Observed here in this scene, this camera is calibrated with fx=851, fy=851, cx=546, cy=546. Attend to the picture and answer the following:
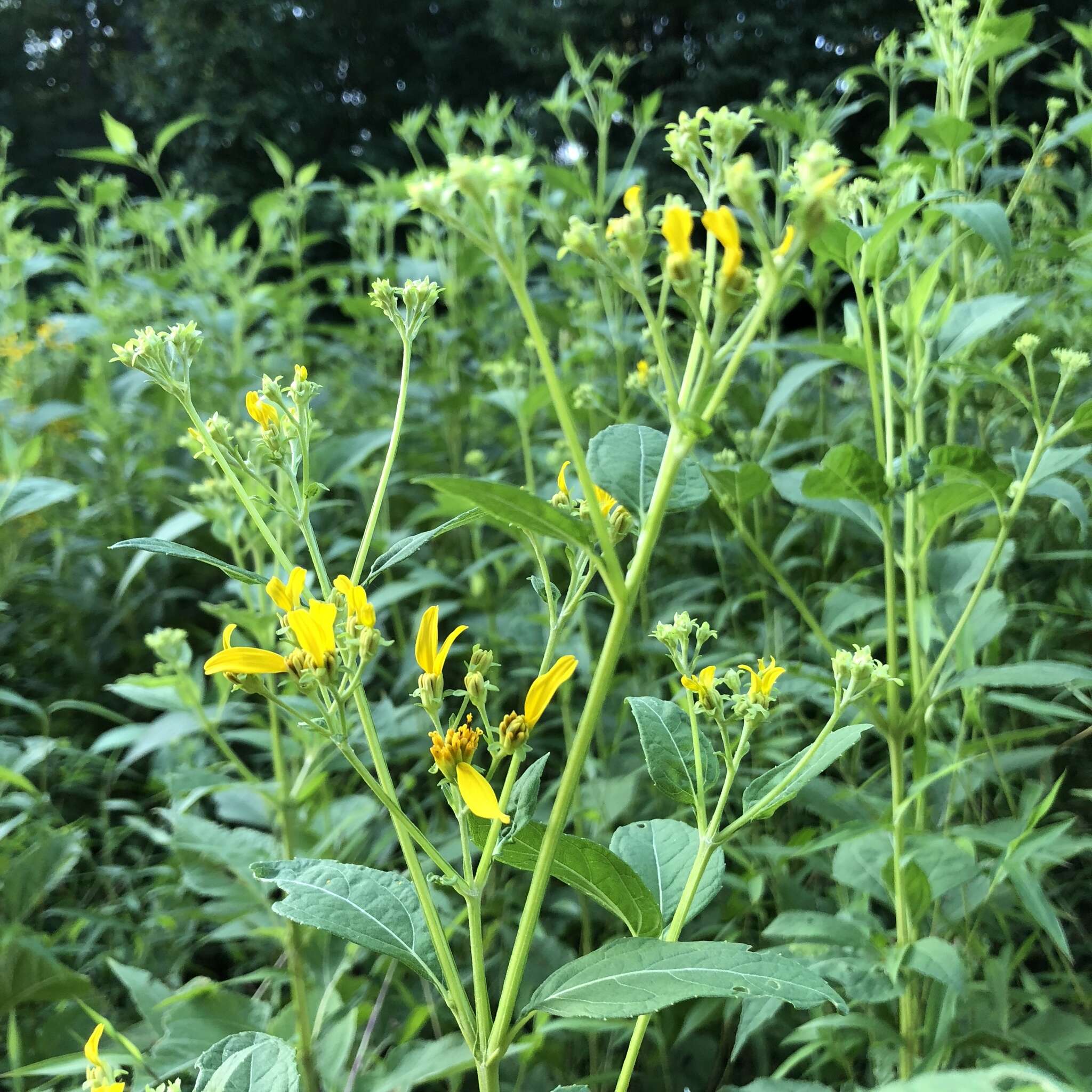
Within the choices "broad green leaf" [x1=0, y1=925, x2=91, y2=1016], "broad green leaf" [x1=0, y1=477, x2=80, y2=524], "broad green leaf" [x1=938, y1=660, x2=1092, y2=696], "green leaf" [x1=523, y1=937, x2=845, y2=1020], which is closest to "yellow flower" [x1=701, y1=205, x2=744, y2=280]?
"green leaf" [x1=523, y1=937, x2=845, y2=1020]

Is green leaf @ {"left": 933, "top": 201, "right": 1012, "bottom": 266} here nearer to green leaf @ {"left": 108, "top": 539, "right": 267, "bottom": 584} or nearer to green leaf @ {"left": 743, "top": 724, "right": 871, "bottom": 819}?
green leaf @ {"left": 743, "top": 724, "right": 871, "bottom": 819}

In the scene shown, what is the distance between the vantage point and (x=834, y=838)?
2.54ft

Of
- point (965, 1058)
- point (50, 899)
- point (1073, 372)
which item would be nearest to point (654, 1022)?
point (965, 1058)

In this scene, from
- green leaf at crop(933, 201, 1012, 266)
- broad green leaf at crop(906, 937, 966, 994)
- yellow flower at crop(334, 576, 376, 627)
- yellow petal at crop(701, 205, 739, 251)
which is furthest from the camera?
green leaf at crop(933, 201, 1012, 266)

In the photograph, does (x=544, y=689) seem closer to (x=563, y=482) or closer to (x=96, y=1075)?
(x=563, y=482)

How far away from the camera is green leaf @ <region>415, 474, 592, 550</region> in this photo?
0.37 meters

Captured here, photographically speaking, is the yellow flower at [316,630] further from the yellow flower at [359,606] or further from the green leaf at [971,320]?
the green leaf at [971,320]

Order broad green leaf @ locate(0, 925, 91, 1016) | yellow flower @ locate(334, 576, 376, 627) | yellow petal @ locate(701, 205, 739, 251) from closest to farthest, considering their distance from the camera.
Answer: yellow petal @ locate(701, 205, 739, 251) → yellow flower @ locate(334, 576, 376, 627) → broad green leaf @ locate(0, 925, 91, 1016)

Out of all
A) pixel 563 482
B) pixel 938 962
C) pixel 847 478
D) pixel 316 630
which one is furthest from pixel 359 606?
pixel 938 962

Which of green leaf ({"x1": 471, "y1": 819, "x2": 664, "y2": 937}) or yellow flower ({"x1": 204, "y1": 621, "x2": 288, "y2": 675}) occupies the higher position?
yellow flower ({"x1": 204, "y1": 621, "x2": 288, "y2": 675})

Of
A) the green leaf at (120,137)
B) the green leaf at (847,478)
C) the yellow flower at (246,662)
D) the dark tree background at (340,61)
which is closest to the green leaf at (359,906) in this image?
the yellow flower at (246,662)

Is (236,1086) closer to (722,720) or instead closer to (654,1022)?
(722,720)

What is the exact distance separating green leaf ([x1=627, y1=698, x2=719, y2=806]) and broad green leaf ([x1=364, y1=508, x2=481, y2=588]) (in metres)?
0.15

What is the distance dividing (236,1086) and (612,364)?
76.1 inches
